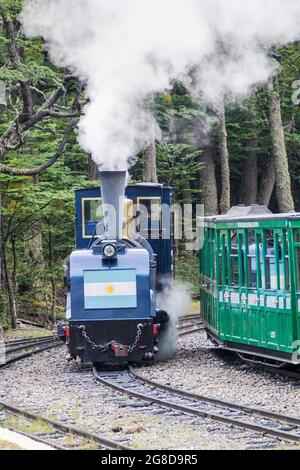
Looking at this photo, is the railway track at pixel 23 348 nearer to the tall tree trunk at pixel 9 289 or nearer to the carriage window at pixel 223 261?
the tall tree trunk at pixel 9 289

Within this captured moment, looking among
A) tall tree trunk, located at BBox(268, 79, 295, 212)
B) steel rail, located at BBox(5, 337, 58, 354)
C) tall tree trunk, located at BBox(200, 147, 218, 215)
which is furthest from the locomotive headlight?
tall tree trunk, located at BBox(200, 147, 218, 215)

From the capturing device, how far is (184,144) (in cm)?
2972

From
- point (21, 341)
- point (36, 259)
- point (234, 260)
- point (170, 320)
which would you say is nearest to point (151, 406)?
point (234, 260)

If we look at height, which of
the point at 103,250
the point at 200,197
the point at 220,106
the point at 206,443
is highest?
the point at 220,106

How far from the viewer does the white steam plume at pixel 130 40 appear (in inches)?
586

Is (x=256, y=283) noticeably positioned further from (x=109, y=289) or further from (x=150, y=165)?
(x=150, y=165)

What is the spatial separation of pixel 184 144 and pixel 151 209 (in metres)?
12.5

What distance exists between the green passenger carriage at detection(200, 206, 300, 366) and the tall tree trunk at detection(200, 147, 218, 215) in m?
15.4

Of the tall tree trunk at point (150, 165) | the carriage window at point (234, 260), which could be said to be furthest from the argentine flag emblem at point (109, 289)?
the tall tree trunk at point (150, 165)

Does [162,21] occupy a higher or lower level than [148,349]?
higher

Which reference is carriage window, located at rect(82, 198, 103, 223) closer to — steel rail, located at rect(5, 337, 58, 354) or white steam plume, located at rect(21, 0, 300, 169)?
Answer: white steam plume, located at rect(21, 0, 300, 169)

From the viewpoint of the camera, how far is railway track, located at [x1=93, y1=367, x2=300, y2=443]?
10141 mm
